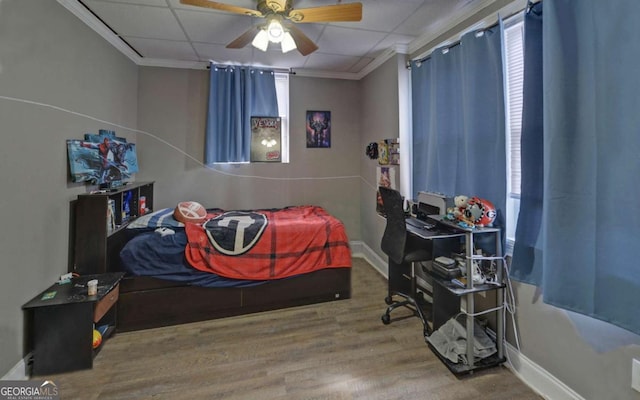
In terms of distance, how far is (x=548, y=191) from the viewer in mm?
1514

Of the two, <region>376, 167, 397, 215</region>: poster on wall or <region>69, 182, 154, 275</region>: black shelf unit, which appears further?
<region>376, 167, 397, 215</region>: poster on wall

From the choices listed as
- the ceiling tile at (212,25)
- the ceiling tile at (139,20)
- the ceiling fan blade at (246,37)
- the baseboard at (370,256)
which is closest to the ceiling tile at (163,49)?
the ceiling tile at (139,20)

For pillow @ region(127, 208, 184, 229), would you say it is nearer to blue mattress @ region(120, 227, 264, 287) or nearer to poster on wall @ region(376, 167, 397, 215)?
blue mattress @ region(120, 227, 264, 287)

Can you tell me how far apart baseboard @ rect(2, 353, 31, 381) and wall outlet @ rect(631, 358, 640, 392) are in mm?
3197

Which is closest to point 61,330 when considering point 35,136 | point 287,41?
point 35,136

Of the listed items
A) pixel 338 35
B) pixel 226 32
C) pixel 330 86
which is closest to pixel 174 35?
pixel 226 32

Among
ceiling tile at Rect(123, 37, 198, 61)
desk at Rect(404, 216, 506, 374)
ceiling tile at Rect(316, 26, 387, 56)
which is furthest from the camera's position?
ceiling tile at Rect(123, 37, 198, 61)

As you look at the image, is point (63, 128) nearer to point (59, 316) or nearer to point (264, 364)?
point (59, 316)

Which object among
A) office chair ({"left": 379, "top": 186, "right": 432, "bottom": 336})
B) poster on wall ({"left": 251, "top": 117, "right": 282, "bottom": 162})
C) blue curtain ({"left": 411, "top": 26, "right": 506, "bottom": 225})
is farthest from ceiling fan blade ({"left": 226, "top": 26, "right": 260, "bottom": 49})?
office chair ({"left": 379, "top": 186, "right": 432, "bottom": 336})

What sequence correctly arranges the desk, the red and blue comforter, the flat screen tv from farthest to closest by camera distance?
1. the red and blue comforter
2. the flat screen tv
3. the desk

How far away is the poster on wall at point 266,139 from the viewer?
3.76 metres

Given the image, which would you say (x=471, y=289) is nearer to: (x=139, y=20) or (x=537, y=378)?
(x=537, y=378)

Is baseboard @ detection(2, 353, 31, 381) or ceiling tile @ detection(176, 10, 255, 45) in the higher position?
ceiling tile @ detection(176, 10, 255, 45)

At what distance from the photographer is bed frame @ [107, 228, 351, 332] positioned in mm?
2303
